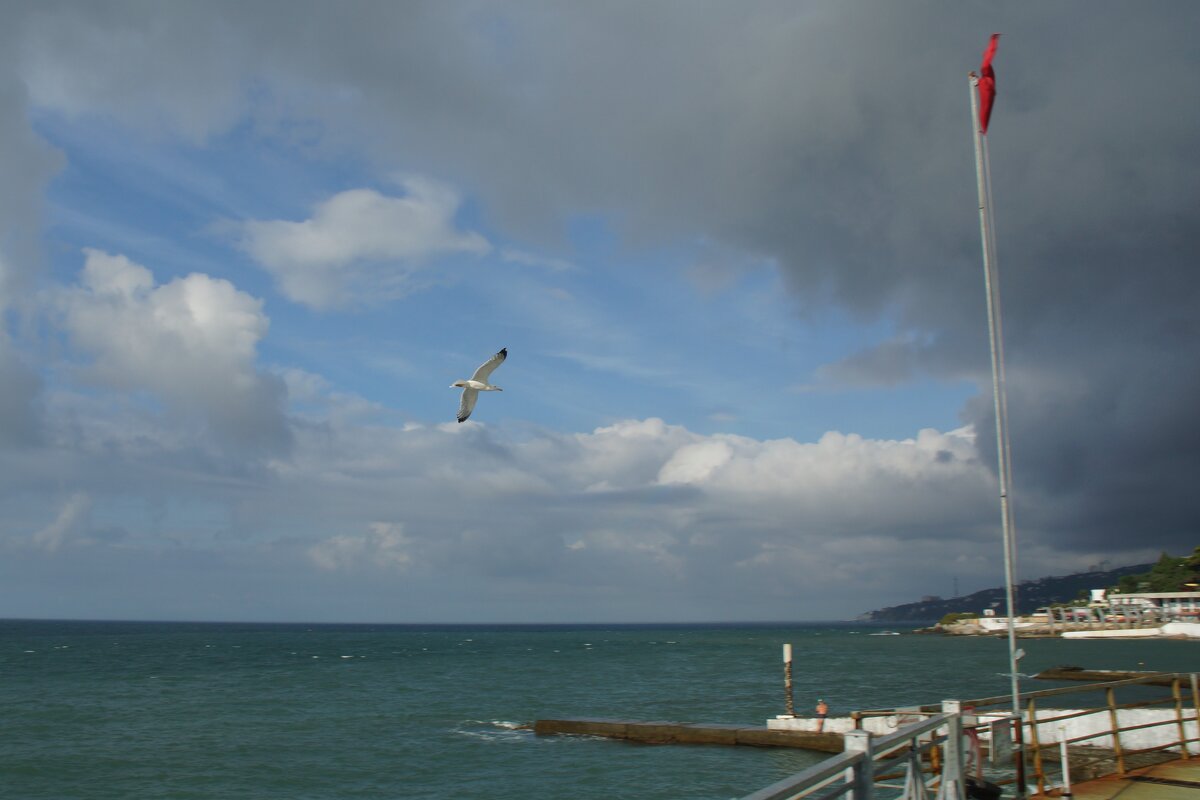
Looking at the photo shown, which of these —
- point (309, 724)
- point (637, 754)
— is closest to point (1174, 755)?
point (637, 754)

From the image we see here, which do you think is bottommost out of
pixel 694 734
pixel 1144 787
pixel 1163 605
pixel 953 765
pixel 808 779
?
pixel 1163 605

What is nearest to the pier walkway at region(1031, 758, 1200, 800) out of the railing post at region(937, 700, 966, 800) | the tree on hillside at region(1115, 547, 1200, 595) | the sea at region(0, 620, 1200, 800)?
the railing post at region(937, 700, 966, 800)

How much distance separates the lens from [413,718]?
46.1 metres

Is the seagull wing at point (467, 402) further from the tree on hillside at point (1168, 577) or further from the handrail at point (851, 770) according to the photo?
the tree on hillside at point (1168, 577)

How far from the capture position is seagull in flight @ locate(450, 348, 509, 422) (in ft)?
72.2

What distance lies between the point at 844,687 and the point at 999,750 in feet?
168

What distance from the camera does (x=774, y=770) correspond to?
2820 centimetres

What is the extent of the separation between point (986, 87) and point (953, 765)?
33.8 ft

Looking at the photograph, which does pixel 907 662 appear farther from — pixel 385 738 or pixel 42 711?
pixel 42 711

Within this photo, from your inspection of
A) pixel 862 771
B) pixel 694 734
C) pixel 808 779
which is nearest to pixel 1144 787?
pixel 862 771

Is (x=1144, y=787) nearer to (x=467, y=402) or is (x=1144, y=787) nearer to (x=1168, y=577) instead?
(x=467, y=402)

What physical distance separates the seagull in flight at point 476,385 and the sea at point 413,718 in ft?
39.1

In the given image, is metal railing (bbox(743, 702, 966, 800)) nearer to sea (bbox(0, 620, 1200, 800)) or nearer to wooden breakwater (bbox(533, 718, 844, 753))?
sea (bbox(0, 620, 1200, 800))

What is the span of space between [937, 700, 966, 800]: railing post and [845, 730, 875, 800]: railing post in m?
2.68
